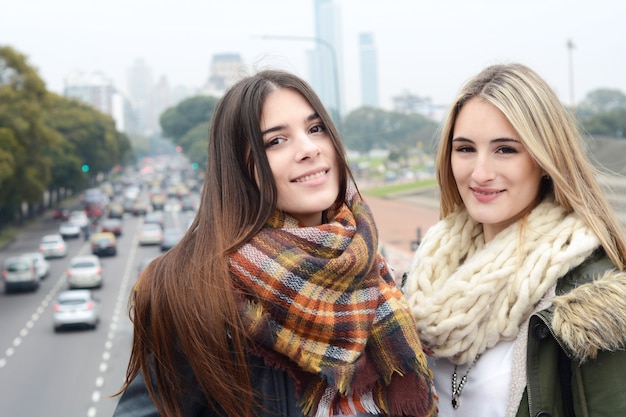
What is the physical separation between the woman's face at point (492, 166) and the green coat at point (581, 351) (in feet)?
1.25

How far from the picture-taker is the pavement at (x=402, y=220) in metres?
28.5

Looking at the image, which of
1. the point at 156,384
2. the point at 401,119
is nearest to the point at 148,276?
the point at 156,384

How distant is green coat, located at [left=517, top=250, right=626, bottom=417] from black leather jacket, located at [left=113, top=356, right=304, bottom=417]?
0.80 meters

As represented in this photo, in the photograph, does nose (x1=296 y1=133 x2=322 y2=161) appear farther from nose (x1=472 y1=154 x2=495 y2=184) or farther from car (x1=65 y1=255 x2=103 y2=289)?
car (x1=65 y1=255 x2=103 y2=289)

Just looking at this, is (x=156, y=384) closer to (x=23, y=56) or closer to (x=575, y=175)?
(x=575, y=175)

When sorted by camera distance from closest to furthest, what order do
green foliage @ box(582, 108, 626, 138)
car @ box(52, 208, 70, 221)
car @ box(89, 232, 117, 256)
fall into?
car @ box(89, 232, 117, 256), car @ box(52, 208, 70, 221), green foliage @ box(582, 108, 626, 138)

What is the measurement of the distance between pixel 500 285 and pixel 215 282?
3.43 ft

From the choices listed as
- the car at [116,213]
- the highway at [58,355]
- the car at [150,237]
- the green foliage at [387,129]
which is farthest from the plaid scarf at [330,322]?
the green foliage at [387,129]

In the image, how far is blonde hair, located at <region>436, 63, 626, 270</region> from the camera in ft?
9.18

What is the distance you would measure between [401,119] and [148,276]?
74.3 m

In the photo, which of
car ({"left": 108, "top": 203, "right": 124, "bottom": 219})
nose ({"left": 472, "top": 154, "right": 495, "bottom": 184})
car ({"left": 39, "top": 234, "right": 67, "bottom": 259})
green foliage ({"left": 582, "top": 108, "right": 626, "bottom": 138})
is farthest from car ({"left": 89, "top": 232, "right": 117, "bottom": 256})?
green foliage ({"left": 582, "top": 108, "right": 626, "bottom": 138})

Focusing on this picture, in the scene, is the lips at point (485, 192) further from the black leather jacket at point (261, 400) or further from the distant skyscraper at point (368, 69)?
the distant skyscraper at point (368, 69)

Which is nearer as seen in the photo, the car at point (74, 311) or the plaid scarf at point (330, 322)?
the plaid scarf at point (330, 322)

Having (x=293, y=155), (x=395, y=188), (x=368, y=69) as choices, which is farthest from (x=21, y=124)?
(x=368, y=69)
